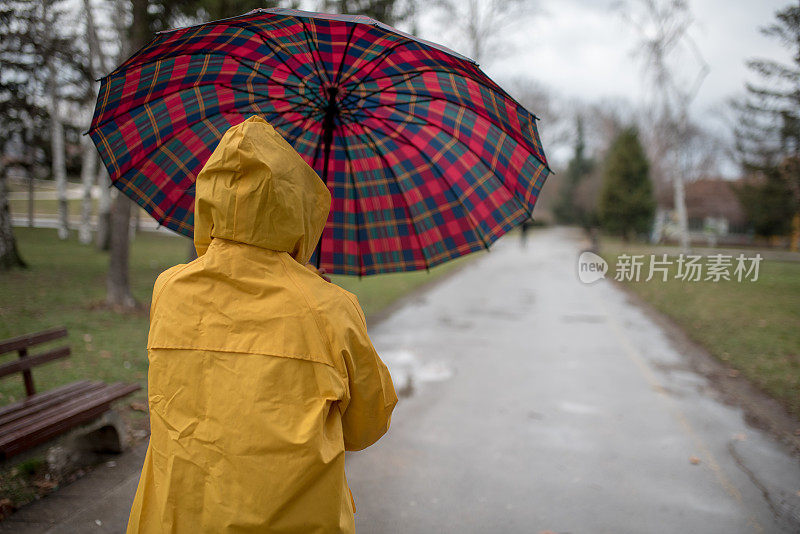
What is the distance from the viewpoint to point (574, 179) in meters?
63.0

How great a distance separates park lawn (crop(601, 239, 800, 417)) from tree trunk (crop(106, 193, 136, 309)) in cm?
1005

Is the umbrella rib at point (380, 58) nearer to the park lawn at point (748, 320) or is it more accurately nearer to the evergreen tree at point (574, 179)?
the park lawn at point (748, 320)

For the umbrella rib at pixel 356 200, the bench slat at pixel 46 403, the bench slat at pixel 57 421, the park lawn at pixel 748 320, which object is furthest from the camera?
the park lawn at pixel 748 320

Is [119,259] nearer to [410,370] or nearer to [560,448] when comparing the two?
[410,370]

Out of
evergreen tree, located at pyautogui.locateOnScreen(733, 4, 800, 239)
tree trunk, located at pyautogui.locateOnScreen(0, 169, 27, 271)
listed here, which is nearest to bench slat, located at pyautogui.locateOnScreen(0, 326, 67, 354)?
tree trunk, located at pyautogui.locateOnScreen(0, 169, 27, 271)

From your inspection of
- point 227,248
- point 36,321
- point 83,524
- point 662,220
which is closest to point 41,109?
point 36,321

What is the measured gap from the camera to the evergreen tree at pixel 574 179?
61803mm

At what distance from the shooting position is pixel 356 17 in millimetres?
2166

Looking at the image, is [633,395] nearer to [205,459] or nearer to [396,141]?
[396,141]

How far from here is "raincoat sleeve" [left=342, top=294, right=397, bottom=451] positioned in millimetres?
1732

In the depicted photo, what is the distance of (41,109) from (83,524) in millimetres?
10578

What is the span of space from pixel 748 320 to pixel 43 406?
12162 mm

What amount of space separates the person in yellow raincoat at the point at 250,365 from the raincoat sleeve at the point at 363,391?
0.05 feet

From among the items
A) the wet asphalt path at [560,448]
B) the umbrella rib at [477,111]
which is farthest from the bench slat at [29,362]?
the umbrella rib at [477,111]
